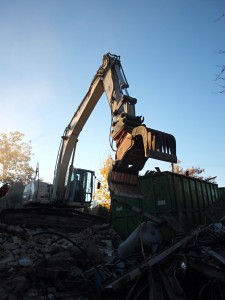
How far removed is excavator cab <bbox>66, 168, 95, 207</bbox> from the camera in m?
10.8

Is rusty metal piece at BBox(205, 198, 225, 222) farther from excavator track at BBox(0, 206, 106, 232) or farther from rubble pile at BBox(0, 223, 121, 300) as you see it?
excavator track at BBox(0, 206, 106, 232)

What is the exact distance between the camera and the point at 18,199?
33.6 meters

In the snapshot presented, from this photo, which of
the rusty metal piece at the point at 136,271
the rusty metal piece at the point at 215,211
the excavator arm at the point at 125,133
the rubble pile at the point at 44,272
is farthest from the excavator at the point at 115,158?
the rusty metal piece at the point at 215,211

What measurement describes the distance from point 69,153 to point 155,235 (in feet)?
18.4

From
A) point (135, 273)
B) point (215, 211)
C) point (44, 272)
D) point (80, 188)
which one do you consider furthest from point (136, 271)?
point (80, 188)

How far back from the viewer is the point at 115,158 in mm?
4836

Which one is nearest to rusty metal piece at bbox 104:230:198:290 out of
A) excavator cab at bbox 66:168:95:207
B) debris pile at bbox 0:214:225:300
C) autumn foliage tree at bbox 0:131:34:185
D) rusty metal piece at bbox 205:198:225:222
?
debris pile at bbox 0:214:225:300

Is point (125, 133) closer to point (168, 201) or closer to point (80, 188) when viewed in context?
point (168, 201)

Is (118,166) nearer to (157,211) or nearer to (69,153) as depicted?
(157,211)

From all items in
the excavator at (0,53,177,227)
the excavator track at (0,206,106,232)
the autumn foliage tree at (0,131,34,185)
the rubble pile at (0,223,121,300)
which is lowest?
the rubble pile at (0,223,121,300)

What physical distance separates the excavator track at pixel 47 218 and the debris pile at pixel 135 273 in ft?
16.0

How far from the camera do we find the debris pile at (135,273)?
386cm

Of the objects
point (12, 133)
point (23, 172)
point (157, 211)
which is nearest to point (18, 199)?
point (23, 172)

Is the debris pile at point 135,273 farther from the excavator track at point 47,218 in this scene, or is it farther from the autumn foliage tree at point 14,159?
the autumn foliage tree at point 14,159
